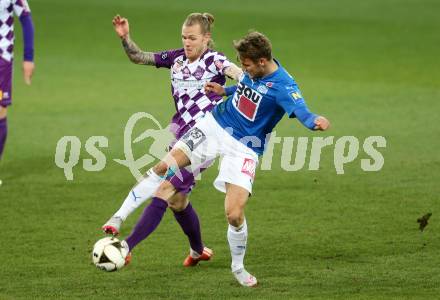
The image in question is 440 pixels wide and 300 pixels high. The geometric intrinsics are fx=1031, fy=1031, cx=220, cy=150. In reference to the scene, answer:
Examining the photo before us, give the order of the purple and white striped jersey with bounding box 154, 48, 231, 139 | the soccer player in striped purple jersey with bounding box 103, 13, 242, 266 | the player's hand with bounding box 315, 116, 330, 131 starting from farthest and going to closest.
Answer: the purple and white striped jersey with bounding box 154, 48, 231, 139
the soccer player in striped purple jersey with bounding box 103, 13, 242, 266
the player's hand with bounding box 315, 116, 330, 131

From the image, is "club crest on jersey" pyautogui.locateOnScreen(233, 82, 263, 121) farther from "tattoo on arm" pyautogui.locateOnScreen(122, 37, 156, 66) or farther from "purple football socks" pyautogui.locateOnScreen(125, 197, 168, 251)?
"tattoo on arm" pyautogui.locateOnScreen(122, 37, 156, 66)

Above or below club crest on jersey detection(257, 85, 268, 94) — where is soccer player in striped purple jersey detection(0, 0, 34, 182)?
below

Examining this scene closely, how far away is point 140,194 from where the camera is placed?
773cm

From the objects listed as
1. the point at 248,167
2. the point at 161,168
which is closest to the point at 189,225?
the point at 161,168

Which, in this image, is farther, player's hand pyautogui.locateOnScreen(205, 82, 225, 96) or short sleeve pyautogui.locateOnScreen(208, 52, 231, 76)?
short sleeve pyautogui.locateOnScreen(208, 52, 231, 76)

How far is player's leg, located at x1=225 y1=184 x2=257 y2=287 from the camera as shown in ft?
24.9

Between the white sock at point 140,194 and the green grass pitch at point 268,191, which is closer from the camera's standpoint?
the white sock at point 140,194

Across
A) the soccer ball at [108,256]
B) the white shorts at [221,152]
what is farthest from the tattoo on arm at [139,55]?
the soccer ball at [108,256]

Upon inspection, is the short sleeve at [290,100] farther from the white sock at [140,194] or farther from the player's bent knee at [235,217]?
the white sock at [140,194]

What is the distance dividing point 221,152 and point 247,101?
0.45m

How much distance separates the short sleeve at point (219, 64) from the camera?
8.30m

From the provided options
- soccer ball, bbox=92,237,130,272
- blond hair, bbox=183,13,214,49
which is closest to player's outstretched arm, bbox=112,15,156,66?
blond hair, bbox=183,13,214,49

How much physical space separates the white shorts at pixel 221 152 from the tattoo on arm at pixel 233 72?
355mm

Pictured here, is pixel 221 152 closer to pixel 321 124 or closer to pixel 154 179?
pixel 154 179
